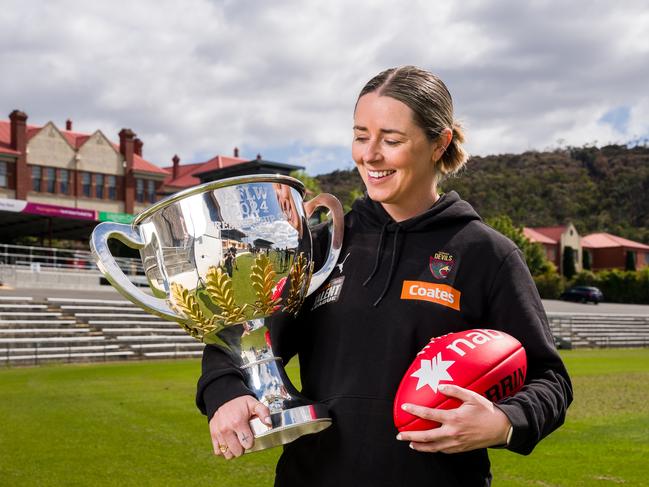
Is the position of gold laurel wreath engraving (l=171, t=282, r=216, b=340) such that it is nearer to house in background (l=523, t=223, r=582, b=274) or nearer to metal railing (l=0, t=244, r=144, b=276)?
metal railing (l=0, t=244, r=144, b=276)

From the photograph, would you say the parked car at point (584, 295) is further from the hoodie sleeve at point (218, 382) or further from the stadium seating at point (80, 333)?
the hoodie sleeve at point (218, 382)

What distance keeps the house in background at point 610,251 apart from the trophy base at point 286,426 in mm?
77128

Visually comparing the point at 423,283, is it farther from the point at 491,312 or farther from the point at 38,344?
the point at 38,344

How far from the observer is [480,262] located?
2.08 m

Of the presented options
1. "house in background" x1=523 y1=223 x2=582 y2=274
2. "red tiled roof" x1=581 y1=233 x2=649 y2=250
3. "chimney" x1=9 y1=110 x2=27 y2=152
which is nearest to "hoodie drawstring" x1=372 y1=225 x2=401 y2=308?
"chimney" x1=9 y1=110 x2=27 y2=152

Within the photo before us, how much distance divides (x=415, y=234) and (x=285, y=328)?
482 mm

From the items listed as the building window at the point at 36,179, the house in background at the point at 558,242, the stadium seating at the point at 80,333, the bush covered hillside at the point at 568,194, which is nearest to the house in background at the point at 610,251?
the house in background at the point at 558,242

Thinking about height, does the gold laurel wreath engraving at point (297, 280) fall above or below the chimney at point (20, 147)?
below

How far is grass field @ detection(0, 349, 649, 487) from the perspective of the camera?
6414mm

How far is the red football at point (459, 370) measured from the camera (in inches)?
72.9

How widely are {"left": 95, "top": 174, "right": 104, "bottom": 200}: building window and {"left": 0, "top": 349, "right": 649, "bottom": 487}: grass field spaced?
38.8m

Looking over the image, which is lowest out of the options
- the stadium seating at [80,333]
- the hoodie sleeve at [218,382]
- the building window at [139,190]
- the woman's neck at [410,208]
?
the stadium seating at [80,333]

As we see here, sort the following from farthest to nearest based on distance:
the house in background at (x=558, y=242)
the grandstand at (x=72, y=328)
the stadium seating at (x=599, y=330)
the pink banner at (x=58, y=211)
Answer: the house in background at (x=558, y=242), the pink banner at (x=58, y=211), the stadium seating at (x=599, y=330), the grandstand at (x=72, y=328)

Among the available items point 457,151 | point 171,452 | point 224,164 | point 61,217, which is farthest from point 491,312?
point 224,164
